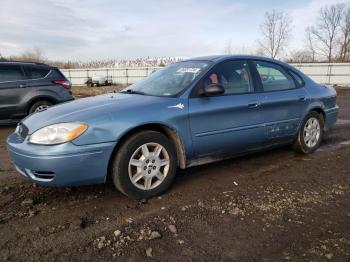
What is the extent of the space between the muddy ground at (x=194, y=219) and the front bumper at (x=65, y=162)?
323 millimetres

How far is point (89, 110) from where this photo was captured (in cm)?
357

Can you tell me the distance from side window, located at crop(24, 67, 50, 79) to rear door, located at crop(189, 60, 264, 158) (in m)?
5.88

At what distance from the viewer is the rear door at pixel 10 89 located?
26.5 feet

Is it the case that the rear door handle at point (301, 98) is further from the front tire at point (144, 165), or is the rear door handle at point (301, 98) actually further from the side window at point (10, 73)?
the side window at point (10, 73)

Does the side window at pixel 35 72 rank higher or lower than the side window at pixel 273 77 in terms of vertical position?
higher

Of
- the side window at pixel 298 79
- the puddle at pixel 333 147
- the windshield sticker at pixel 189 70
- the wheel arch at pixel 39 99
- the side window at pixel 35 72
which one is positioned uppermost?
the side window at pixel 35 72

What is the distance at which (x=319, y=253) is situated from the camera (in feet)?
8.64

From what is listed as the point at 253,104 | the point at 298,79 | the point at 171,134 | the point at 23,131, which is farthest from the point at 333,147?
the point at 23,131

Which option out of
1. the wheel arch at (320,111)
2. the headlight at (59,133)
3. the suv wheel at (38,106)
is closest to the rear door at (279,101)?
the wheel arch at (320,111)

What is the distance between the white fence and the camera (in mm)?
26844

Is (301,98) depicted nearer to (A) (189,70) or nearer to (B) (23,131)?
(A) (189,70)

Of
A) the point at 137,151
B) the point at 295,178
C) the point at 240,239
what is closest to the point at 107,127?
the point at 137,151

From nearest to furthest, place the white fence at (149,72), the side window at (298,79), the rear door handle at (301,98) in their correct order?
the rear door handle at (301,98)
the side window at (298,79)
the white fence at (149,72)

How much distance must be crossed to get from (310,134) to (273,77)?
1.22 meters
